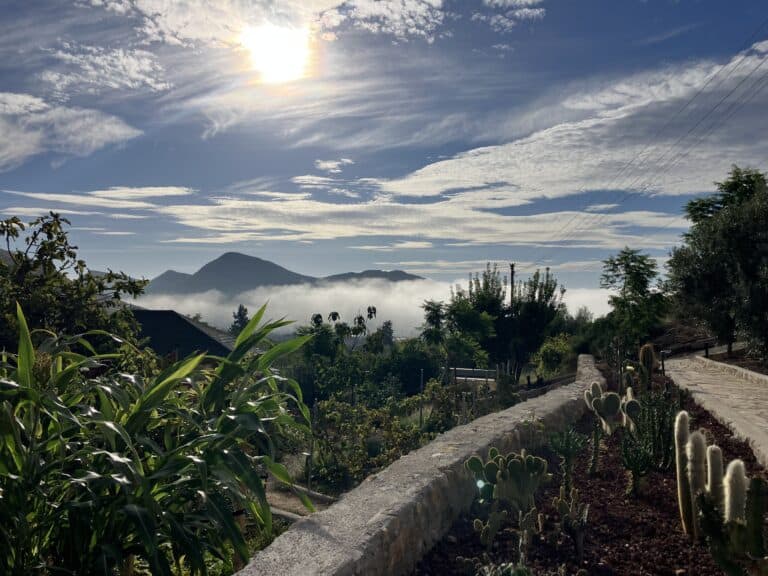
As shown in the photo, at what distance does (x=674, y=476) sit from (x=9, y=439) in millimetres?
4720

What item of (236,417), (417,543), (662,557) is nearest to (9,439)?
(236,417)

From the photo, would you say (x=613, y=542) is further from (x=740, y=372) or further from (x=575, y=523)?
(x=740, y=372)

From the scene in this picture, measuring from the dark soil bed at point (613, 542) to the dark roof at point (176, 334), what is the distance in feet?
73.1

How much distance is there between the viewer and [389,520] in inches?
121

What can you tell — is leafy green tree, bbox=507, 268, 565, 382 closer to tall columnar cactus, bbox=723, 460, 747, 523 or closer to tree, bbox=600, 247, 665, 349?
tree, bbox=600, 247, 665, 349

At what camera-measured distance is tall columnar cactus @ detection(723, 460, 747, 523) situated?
306cm

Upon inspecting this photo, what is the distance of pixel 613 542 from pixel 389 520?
4.96ft

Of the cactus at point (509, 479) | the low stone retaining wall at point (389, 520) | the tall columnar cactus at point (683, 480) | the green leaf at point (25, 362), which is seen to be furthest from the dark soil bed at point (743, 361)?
the green leaf at point (25, 362)

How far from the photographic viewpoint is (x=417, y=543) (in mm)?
3383

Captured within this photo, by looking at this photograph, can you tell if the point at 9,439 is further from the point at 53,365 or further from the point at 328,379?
the point at 328,379

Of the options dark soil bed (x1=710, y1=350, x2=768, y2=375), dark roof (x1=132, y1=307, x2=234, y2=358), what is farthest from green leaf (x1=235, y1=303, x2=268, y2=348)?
dark roof (x1=132, y1=307, x2=234, y2=358)

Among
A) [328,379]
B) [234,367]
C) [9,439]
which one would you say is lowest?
[328,379]

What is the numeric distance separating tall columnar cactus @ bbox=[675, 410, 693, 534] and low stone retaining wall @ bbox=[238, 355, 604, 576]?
1308mm

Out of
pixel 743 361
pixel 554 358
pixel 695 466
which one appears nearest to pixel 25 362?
pixel 695 466
